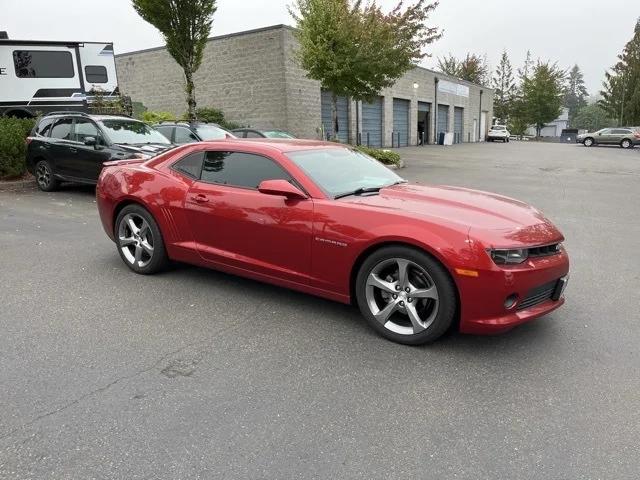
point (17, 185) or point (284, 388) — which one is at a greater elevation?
point (17, 185)

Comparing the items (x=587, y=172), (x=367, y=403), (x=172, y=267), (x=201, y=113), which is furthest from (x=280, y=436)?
(x=201, y=113)

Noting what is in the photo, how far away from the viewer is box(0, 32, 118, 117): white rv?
16.0 metres

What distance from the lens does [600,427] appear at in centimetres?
279

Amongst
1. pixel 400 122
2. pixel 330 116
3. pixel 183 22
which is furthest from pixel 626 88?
pixel 183 22

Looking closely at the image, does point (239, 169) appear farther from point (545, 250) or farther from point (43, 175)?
point (43, 175)

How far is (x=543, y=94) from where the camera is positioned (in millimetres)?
59812

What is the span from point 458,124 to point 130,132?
3959 cm

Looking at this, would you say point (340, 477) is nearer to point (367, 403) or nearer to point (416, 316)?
point (367, 403)

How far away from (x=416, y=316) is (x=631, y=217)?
7470 millimetres

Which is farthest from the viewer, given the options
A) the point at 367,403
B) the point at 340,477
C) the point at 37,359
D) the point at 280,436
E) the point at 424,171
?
the point at 424,171

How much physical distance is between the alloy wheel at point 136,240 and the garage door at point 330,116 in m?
20.9

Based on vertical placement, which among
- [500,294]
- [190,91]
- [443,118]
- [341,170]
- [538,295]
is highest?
[190,91]

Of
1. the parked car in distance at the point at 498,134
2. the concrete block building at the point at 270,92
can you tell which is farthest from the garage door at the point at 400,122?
the parked car in distance at the point at 498,134

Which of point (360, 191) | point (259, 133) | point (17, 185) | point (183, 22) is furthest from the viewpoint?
point (183, 22)
